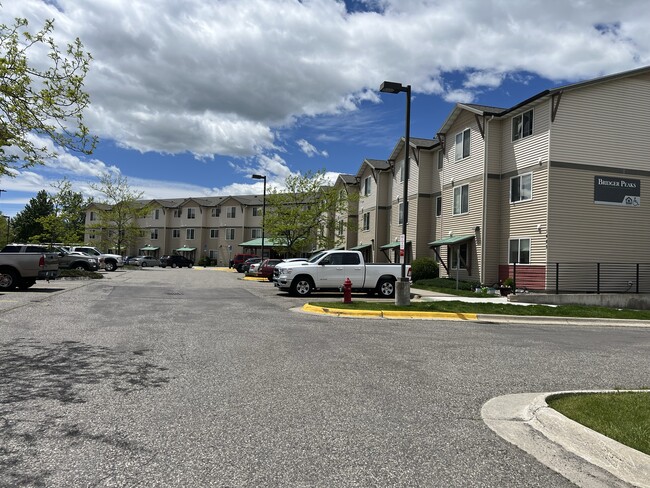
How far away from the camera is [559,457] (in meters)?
4.32

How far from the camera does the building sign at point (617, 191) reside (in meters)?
22.5

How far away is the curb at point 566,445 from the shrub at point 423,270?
22973 mm

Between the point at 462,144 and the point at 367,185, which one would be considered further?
the point at 367,185

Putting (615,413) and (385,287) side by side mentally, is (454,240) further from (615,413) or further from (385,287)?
(615,413)

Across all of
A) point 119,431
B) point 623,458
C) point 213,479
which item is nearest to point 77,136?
point 119,431

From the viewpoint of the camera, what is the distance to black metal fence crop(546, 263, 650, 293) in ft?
71.2

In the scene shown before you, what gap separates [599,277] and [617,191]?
13.3ft

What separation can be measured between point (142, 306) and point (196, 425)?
10847 millimetres

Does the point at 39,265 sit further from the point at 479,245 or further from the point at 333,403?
the point at 479,245

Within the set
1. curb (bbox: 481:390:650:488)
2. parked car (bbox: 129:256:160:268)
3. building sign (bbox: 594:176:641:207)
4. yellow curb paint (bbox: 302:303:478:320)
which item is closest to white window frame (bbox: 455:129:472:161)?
building sign (bbox: 594:176:641:207)

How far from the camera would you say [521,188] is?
78.3 feet

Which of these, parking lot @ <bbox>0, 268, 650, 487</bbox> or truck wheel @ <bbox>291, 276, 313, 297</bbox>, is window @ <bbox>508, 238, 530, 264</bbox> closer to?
truck wheel @ <bbox>291, 276, 313, 297</bbox>

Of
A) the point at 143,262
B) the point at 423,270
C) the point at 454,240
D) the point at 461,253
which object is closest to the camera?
the point at 454,240

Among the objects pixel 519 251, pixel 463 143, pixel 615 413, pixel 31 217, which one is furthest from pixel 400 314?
pixel 31 217
